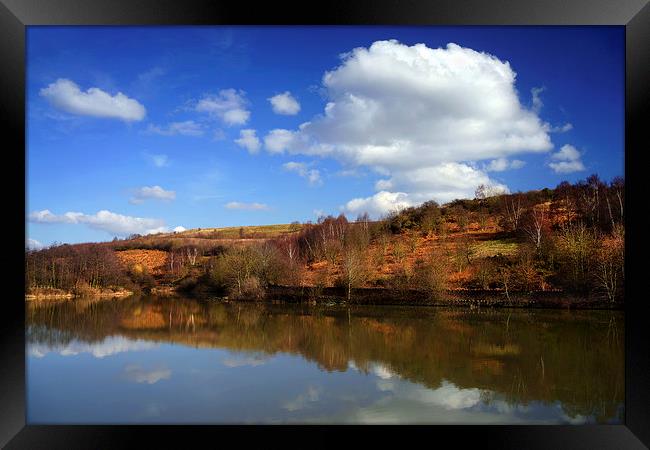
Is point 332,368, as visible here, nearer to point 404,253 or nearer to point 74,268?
point 404,253

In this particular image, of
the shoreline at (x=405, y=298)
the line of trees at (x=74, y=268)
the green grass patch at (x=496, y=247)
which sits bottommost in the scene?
the shoreline at (x=405, y=298)

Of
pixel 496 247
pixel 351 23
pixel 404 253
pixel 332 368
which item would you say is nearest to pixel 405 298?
pixel 404 253

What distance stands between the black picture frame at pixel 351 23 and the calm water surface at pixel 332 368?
2.82 feet

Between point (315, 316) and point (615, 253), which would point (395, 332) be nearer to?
point (315, 316)

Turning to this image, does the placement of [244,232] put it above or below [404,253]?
above

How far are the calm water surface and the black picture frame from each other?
86 centimetres

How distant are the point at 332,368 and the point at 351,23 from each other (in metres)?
6.10

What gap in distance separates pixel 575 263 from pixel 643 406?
12447 mm

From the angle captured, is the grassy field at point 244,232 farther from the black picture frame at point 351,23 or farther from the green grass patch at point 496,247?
the black picture frame at point 351,23

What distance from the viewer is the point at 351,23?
417 centimetres

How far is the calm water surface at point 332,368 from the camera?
19.6 ft

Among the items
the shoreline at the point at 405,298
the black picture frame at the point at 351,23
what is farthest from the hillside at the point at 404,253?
the black picture frame at the point at 351,23

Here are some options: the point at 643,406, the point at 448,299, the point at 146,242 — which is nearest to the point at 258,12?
the point at 643,406

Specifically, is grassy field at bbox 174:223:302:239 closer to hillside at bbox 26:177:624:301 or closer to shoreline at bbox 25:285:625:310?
hillside at bbox 26:177:624:301
